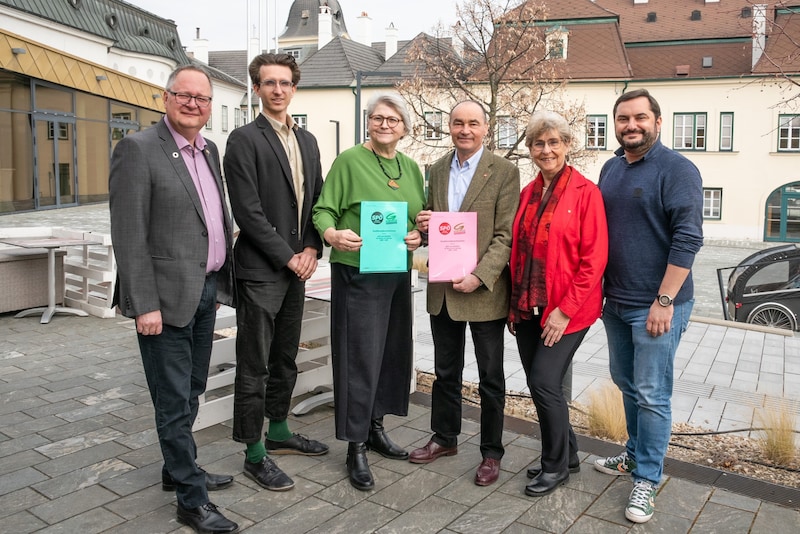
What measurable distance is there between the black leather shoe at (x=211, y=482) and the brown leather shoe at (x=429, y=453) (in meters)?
1.12

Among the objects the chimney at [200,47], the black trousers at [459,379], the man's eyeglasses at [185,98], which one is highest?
the chimney at [200,47]

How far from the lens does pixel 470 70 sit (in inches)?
827

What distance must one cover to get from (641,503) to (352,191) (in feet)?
7.47

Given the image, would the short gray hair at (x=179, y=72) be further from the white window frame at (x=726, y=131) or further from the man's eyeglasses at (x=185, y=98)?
the white window frame at (x=726, y=131)

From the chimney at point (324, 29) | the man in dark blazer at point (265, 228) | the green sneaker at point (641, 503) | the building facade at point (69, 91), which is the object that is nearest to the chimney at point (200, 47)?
the chimney at point (324, 29)

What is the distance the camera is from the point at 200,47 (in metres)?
61.6

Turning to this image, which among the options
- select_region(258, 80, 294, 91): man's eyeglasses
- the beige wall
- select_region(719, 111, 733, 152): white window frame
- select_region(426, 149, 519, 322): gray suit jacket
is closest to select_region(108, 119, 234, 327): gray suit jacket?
select_region(258, 80, 294, 91): man's eyeglasses

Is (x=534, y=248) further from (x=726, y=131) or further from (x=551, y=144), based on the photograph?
(x=726, y=131)

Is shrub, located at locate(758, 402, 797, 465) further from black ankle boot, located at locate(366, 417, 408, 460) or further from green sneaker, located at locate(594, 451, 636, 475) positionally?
black ankle boot, located at locate(366, 417, 408, 460)

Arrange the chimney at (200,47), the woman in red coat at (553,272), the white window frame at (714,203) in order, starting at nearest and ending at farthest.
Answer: the woman in red coat at (553,272) → the white window frame at (714,203) → the chimney at (200,47)

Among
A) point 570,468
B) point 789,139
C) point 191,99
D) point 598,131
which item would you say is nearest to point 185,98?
point 191,99

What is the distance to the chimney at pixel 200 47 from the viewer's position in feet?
201

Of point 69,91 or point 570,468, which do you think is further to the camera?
point 69,91

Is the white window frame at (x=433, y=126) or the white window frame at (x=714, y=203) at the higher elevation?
the white window frame at (x=433, y=126)
